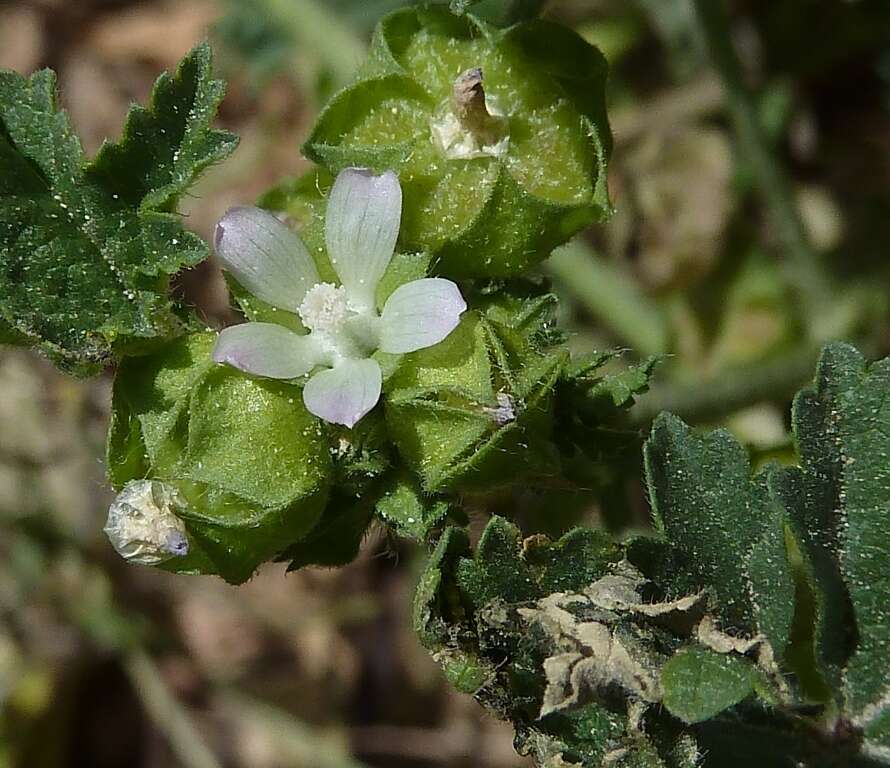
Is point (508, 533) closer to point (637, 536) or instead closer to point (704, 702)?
point (637, 536)

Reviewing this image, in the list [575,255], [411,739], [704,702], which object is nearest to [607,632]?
[704,702]

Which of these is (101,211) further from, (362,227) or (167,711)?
(167,711)

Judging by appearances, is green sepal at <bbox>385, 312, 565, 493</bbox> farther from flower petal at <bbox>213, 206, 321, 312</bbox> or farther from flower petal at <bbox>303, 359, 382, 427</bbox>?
flower petal at <bbox>213, 206, 321, 312</bbox>

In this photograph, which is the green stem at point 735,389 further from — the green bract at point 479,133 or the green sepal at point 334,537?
the green sepal at point 334,537

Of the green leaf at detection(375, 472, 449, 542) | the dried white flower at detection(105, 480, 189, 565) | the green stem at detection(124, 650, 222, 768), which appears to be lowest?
the green stem at detection(124, 650, 222, 768)

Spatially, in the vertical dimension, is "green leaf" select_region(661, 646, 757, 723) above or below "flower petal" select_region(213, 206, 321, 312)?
below

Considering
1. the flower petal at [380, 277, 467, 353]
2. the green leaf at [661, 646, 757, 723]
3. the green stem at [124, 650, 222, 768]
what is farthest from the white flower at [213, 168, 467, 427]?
the green stem at [124, 650, 222, 768]

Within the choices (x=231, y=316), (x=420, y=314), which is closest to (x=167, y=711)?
(x=231, y=316)
